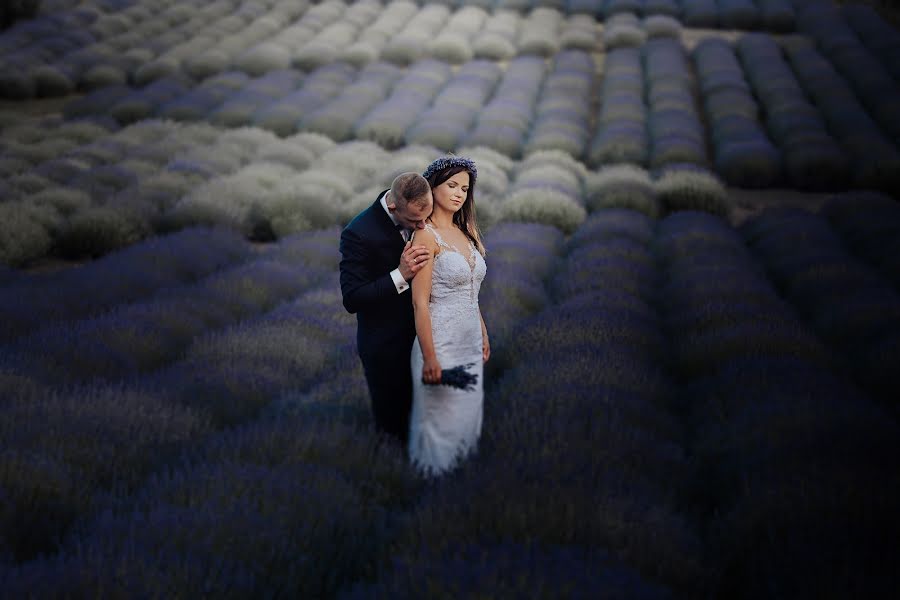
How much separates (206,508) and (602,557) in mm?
1163

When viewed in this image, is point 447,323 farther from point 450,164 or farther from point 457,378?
point 450,164

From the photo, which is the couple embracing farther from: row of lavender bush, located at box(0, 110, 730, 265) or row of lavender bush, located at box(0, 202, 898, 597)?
row of lavender bush, located at box(0, 110, 730, 265)

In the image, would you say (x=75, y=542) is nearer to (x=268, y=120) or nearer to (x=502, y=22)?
(x=268, y=120)

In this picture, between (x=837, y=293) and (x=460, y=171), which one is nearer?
(x=460, y=171)

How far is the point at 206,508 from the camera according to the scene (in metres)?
2.40

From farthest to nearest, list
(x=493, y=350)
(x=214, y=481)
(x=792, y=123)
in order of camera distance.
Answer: (x=792, y=123), (x=493, y=350), (x=214, y=481)

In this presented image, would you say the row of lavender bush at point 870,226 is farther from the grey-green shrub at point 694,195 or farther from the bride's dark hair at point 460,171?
the bride's dark hair at point 460,171

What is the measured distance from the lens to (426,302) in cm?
301

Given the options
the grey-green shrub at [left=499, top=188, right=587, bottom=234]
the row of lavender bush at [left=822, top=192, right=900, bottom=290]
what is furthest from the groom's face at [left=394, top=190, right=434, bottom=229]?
the grey-green shrub at [left=499, top=188, right=587, bottom=234]

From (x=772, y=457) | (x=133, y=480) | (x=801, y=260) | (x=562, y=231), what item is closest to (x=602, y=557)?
(x=772, y=457)

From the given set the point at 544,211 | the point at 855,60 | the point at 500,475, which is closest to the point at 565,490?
the point at 500,475

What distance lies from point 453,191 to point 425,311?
46 cm

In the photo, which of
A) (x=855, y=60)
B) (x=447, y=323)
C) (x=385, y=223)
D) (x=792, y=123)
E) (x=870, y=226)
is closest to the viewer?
(x=447, y=323)

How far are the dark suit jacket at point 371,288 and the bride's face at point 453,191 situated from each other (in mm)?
295
